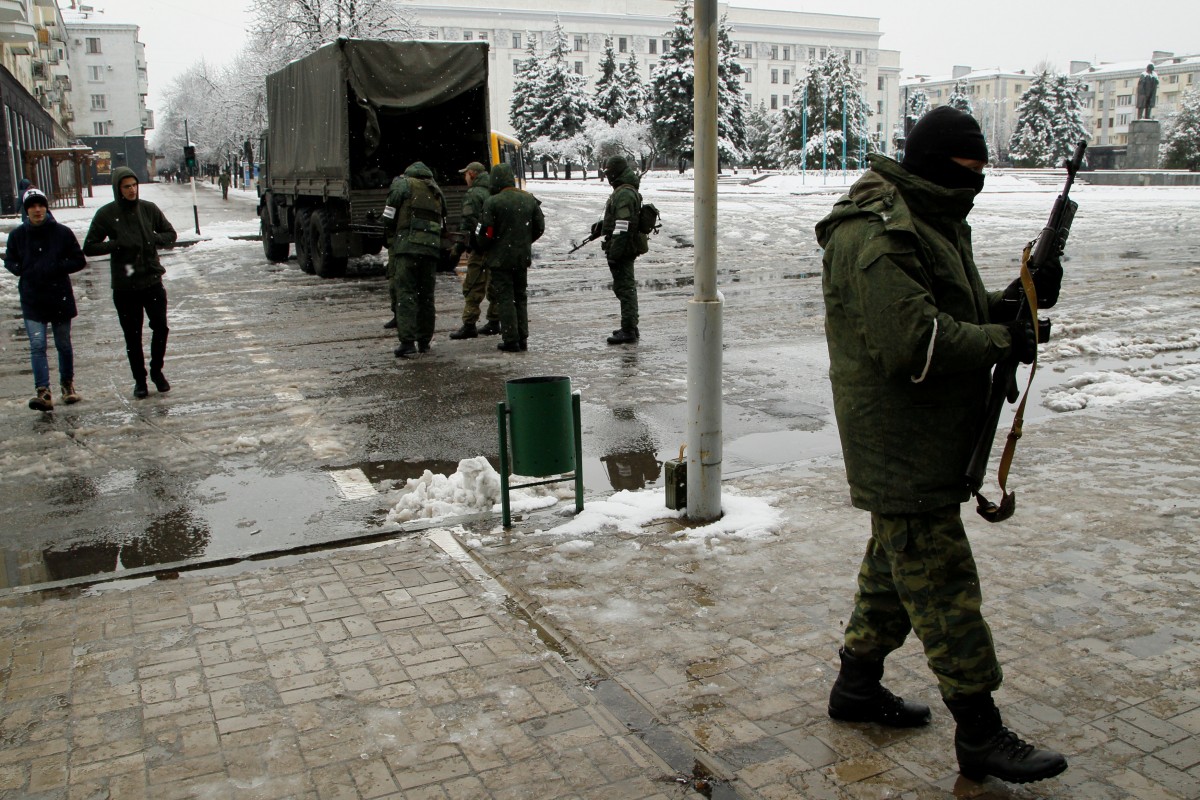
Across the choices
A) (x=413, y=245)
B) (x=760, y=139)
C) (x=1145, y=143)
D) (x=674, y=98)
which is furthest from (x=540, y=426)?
(x=760, y=139)

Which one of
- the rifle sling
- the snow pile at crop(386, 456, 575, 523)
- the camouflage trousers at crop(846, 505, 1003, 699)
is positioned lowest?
the snow pile at crop(386, 456, 575, 523)

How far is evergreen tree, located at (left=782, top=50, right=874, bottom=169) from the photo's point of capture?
73.0m

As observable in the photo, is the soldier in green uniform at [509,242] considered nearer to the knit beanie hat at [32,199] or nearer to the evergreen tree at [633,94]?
the knit beanie hat at [32,199]

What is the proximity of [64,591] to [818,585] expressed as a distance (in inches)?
138

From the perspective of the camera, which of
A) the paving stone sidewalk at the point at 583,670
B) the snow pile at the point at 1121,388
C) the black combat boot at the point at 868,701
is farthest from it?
the snow pile at the point at 1121,388

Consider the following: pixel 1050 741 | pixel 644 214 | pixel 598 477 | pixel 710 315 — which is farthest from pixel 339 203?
pixel 1050 741

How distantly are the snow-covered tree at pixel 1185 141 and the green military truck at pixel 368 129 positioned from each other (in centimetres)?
5656

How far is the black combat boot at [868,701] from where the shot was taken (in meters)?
3.50

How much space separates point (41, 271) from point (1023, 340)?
8.20m

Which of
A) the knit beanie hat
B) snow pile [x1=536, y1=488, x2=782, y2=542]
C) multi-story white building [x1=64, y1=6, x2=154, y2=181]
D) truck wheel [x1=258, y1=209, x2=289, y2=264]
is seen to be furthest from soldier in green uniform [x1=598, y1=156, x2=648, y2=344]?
multi-story white building [x1=64, y1=6, x2=154, y2=181]

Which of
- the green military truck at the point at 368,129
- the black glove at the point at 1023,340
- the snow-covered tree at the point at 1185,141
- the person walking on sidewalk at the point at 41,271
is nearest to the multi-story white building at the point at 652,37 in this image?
the snow-covered tree at the point at 1185,141

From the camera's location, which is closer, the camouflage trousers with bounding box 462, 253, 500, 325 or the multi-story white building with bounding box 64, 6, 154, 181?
the camouflage trousers with bounding box 462, 253, 500, 325

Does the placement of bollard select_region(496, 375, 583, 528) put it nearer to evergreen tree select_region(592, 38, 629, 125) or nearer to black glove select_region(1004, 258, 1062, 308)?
black glove select_region(1004, 258, 1062, 308)

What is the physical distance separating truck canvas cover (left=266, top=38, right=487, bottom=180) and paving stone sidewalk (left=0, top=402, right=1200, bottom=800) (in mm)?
13326
